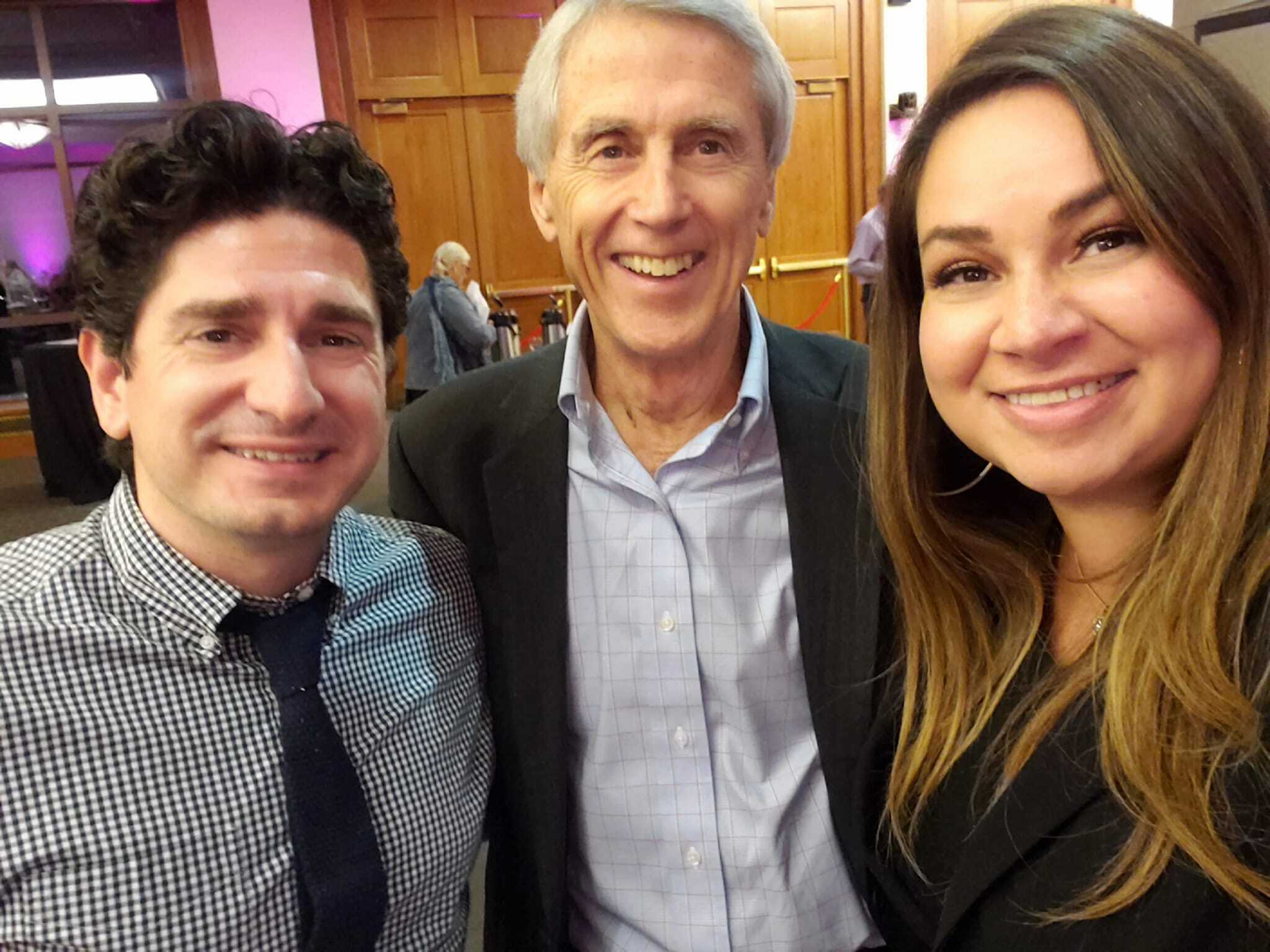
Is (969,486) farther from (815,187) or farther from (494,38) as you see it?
(815,187)

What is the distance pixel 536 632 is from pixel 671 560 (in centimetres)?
23

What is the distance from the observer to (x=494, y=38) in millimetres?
7156

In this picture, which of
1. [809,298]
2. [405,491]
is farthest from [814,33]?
[405,491]

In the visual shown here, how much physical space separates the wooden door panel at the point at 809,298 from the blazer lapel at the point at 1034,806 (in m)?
7.06

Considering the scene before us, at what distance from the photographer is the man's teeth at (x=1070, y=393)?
3.34 ft

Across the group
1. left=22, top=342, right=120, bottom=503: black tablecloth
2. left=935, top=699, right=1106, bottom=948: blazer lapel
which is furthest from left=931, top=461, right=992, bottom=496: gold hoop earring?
left=22, top=342, right=120, bottom=503: black tablecloth

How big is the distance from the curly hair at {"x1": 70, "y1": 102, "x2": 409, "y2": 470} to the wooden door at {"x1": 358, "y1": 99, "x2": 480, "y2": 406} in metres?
5.80

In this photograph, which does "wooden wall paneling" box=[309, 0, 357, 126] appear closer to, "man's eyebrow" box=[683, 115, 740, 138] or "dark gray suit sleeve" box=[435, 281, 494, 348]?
"dark gray suit sleeve" box=[435, 281, 494, 348]

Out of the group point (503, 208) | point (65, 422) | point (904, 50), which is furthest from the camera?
point (904, 50)

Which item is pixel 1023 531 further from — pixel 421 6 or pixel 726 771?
pixel 421 6

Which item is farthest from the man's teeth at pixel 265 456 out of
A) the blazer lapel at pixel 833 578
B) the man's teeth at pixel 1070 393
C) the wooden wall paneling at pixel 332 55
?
the wooden wall paneling at pixel 332 55

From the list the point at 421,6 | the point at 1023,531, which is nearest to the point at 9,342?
the point at 421,6

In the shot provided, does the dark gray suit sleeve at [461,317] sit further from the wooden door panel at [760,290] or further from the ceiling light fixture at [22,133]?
the ceiling light fixture at [22,133]

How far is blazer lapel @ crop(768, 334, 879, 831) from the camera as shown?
4.58ft
